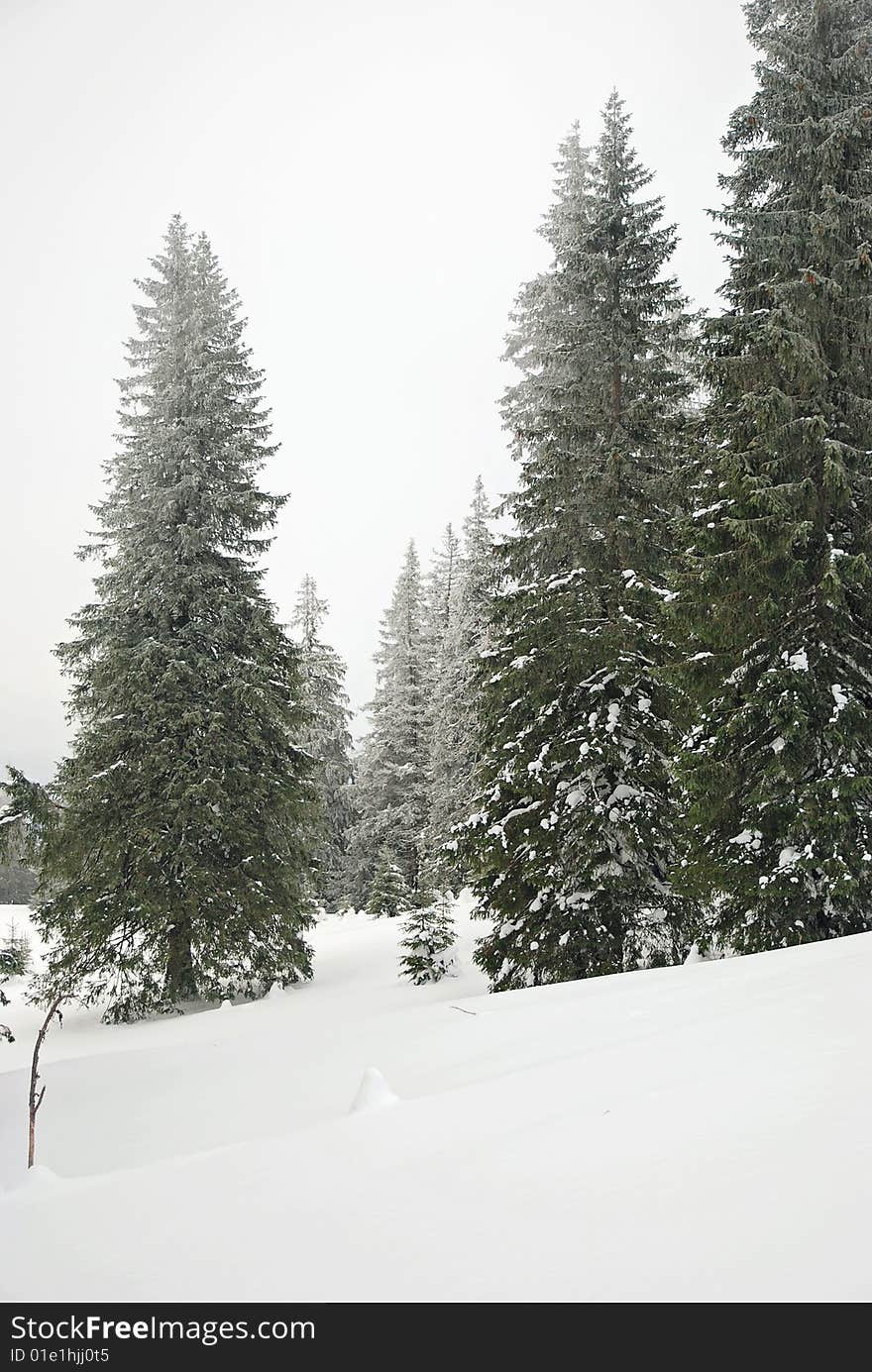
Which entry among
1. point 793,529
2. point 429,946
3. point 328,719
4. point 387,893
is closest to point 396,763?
point 328,719

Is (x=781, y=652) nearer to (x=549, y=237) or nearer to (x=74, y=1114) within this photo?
(x=74, y=1114)

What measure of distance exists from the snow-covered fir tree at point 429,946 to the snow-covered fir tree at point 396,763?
1380cm

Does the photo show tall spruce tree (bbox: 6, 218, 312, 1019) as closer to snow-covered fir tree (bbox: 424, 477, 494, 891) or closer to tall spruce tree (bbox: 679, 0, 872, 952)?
tall spruce tree (bbox: 679, 0, 872, 952)

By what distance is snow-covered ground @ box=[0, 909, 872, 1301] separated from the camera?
204 cm

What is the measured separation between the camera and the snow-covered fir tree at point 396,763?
28172 millimetres

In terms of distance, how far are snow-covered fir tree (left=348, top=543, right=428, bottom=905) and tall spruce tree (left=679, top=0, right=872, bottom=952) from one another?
18884 mm

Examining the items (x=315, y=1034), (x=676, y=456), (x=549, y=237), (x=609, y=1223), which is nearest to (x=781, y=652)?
(x=676, y=456)

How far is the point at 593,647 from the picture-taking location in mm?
10438

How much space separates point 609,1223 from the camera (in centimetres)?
221

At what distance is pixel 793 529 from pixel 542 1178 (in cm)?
691

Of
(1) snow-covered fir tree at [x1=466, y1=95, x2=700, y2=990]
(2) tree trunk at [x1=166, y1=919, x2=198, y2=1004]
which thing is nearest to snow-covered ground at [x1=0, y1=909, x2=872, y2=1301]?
(1) snow-covered fir tree at [x1=466, y1=95, x2=700, y2=990]

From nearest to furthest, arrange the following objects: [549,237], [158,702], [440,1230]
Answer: [440,1230], [158,702], [549,237]
